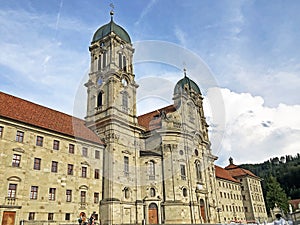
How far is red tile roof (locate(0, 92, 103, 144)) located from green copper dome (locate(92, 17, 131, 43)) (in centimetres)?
1775

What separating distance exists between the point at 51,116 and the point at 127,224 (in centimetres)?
1813

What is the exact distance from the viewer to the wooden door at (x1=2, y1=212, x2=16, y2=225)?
2552 cm

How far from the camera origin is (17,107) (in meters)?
32.0

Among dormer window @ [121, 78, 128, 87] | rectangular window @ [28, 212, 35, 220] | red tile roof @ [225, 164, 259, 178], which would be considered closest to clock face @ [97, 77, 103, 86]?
dormer window @ [121, 78, 128, 87]

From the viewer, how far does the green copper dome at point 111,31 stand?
159 feet

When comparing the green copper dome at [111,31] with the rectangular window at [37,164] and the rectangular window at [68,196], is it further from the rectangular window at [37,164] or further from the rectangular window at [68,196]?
the rectangular window at [68,196]

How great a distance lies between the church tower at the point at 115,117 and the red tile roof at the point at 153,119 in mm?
4098

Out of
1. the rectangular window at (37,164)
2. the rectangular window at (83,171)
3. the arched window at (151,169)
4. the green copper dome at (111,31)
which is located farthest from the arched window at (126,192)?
the green copper dome at (111,31)

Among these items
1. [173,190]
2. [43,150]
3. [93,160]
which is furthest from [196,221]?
[43,150]

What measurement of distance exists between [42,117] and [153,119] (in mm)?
21255

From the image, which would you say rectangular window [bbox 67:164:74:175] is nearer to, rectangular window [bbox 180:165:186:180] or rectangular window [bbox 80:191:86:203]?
rectangular window [bbox 80:191:86:203]

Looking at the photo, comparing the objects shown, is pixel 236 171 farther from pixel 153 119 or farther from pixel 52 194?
pixel 52 194

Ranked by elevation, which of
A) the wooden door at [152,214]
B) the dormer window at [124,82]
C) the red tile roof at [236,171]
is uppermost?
the dormer window at [124,82]

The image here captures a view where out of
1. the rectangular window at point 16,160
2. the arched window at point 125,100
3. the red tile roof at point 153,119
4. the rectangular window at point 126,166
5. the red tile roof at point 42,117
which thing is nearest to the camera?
the rectangular window at point 16,160
